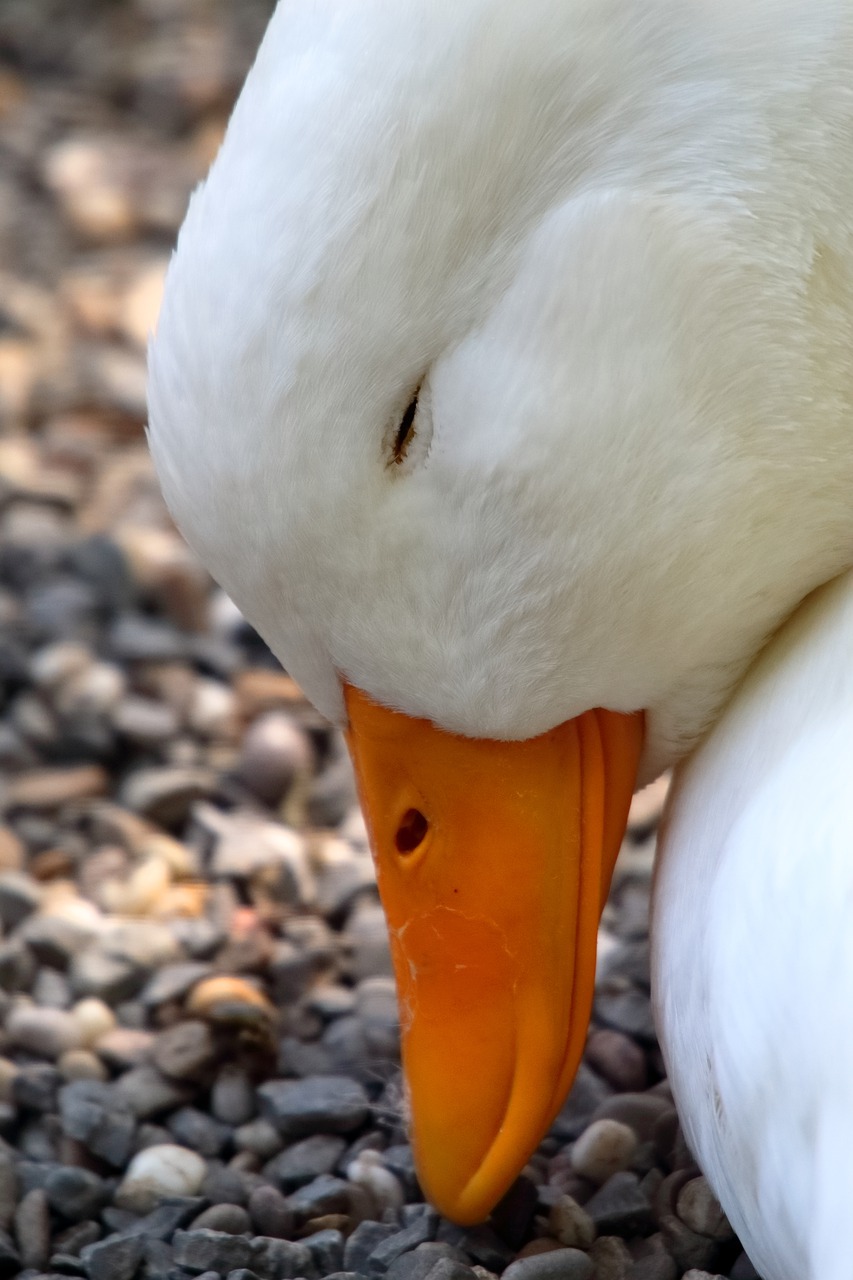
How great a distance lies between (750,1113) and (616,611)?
0.41 m

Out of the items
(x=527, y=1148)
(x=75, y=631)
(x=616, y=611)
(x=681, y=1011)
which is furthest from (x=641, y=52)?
(x=75, y=631)

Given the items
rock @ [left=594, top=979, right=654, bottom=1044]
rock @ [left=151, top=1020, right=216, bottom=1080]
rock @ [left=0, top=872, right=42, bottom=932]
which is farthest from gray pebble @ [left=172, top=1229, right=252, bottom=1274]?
rock @ [left=0, top=872, right=42, bottom=932]

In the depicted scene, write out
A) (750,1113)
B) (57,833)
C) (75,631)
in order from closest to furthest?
(750,1113)
(57,833)
(75,631)

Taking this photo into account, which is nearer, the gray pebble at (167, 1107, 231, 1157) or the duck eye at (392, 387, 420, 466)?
the duck eye at (392, 387, 420, 466)

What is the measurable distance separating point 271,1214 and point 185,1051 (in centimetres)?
28

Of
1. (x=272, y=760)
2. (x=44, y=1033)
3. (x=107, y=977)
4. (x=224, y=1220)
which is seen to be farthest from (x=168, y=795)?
(x=224, y=1220)

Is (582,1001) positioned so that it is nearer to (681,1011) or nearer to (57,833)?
(681,1011)

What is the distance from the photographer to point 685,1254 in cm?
164

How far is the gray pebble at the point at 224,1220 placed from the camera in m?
1.73

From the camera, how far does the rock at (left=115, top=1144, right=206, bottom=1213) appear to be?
5.98 feet

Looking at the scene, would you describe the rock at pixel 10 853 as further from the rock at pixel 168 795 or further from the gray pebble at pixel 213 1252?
the gray pebble at pixel 213 1252

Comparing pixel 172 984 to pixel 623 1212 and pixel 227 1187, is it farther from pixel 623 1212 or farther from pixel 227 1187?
pixel 623 1212

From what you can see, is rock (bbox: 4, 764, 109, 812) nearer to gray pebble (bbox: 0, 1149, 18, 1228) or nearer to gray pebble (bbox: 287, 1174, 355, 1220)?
gray pebble (bbox: 0, 1149, 18, 1228)

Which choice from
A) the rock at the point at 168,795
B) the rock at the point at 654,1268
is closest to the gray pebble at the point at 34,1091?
the rock at the point at 168,795
